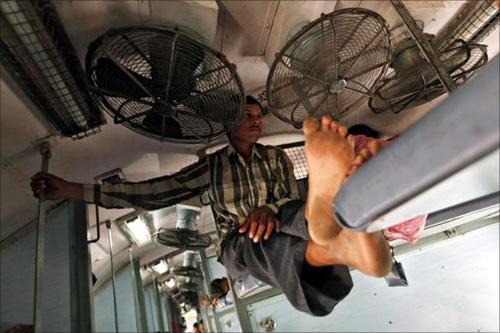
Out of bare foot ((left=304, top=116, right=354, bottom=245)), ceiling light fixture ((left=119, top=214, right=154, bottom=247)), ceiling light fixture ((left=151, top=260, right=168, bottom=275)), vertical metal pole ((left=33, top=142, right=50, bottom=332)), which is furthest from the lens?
ceiling light fixture ((left=151, top=260, right=168, bottom=275))

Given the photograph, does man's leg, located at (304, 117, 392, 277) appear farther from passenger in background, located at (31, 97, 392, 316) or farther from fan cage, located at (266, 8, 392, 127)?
fan cage, located at (266, 8, 392, 127)

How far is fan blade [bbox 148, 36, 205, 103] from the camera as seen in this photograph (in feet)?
4.58

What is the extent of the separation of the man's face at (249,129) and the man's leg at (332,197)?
973 millimetres

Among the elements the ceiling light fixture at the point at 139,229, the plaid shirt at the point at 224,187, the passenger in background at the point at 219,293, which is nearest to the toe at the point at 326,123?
the plaid shirt at the point at 224,187

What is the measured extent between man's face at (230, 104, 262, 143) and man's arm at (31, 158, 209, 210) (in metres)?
0.26

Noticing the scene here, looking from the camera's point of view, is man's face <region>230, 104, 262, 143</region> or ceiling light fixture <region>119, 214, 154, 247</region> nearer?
man's face <region>230, 104, 262, 143</region>

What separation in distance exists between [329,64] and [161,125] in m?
0.90

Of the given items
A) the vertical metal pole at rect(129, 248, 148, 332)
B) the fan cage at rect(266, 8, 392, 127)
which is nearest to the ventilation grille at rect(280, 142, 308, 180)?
the fan cage at rect(266, 8, 392, 127)

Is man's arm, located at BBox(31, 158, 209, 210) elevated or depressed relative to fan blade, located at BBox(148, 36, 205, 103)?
depressed

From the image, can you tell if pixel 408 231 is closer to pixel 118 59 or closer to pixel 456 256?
pixel 118 59

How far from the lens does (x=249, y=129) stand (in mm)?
2027

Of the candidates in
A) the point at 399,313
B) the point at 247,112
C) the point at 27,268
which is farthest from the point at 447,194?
the point at 399,313

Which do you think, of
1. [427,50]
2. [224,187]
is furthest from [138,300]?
[427,50]

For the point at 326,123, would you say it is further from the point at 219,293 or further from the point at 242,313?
the point at 219,293
